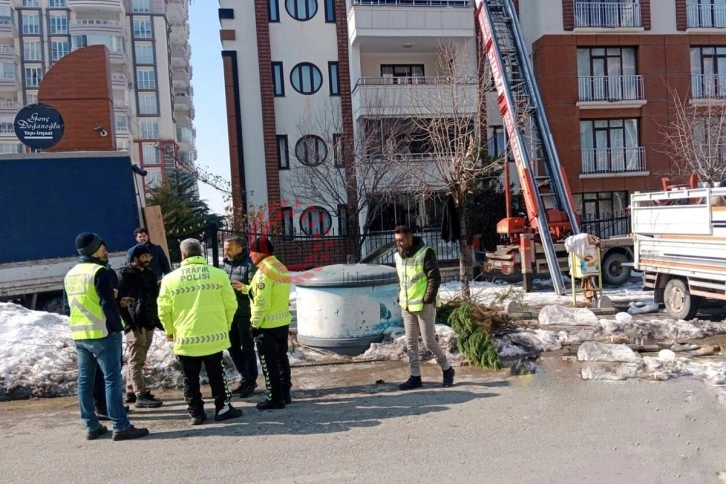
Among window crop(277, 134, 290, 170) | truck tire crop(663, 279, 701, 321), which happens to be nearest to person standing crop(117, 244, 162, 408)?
truck tire crop(663, 279, 701, 321)

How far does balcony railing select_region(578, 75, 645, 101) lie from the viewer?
23.1 metres

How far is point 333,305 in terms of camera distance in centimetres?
858

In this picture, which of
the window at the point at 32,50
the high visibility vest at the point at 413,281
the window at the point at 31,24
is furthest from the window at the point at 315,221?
the window at the point at 31,24

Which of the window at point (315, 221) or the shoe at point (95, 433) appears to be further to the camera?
the window at point (315, 221)

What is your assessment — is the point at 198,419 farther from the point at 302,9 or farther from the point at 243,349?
the point at 302,9

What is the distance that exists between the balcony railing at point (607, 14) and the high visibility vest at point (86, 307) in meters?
21.6

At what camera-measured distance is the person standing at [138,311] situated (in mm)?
6492

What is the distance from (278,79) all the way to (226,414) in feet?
62.6

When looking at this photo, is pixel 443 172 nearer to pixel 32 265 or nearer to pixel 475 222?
pixel 475 222

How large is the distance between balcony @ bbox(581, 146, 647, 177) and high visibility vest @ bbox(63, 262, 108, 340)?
20.6 m

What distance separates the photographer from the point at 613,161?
23.2 meters

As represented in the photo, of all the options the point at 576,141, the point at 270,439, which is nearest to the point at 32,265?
the point at 270,439

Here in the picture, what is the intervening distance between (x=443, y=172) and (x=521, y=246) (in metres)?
3.19

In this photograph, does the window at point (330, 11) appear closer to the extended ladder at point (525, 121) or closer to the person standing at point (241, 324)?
the extended ladder at point (525, 121)
